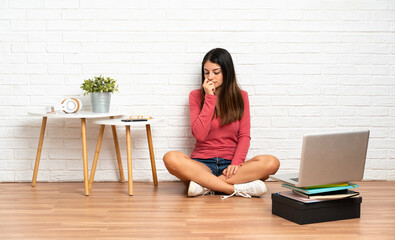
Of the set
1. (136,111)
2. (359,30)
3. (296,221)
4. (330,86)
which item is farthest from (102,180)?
(359,30)

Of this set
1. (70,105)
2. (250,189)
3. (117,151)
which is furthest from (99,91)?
(250,189)

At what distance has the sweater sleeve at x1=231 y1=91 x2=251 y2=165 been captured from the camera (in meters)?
2.68

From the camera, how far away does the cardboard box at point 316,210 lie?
6.59ft

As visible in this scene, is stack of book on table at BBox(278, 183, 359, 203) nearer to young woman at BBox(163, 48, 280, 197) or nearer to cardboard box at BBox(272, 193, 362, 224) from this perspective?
cardboard box at BBox(272, 193, 362, 224)

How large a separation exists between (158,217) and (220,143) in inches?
30.7

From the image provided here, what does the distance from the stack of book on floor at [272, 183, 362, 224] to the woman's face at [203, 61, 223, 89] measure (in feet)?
2.77

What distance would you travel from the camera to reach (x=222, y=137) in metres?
2.75

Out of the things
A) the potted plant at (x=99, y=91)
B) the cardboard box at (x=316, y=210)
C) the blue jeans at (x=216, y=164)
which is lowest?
the cardboard box at (x=316, y=210)

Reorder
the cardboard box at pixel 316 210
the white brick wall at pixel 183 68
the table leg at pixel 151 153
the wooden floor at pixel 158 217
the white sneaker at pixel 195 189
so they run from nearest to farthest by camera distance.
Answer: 1. the wooden floor at pixel 158 217
2. the cardboard box at pixel 316 210
3. the white sneaker at pixel 195 189
4. the table leg at pixel 151 153
5. the white brick wall at pixel 183 68

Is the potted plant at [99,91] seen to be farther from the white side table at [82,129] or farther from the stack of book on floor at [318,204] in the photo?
the stack of book on floor at [318,204]

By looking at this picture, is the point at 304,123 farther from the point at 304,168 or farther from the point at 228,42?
the point at 304,168

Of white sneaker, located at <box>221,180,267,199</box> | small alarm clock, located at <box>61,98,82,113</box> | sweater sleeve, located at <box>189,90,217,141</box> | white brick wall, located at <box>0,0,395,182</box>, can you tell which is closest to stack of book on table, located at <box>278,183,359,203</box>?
white sneaker, located at <box>221,180,267,199</box>

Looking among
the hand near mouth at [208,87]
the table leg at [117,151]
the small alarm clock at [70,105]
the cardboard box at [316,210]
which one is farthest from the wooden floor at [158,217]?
the hand near mouth at [208,87]

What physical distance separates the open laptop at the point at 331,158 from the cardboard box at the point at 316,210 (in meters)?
0.10
